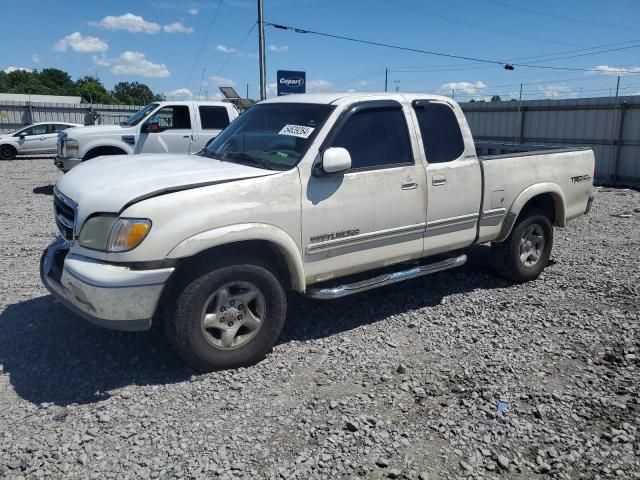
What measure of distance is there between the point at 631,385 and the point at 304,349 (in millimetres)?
2375

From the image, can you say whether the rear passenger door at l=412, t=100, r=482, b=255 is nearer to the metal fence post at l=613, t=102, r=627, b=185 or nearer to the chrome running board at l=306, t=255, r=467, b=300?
the chrome running board at l=306, t=255, r=467, b=300

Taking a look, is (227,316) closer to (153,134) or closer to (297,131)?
(297,131)

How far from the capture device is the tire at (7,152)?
71.0 ft

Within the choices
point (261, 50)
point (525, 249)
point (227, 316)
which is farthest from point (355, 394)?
point (261, 50)

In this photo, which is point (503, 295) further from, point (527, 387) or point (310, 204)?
point (310, 204)

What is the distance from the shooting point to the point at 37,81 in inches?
3932

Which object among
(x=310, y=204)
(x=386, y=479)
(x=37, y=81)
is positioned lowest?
(x=386, y=479)

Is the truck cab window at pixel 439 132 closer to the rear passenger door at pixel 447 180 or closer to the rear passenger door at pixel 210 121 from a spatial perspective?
the rear passenger door at pixel 447 180

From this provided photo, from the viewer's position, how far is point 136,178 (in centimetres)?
387

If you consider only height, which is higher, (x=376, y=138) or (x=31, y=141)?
(x=376, y=138)

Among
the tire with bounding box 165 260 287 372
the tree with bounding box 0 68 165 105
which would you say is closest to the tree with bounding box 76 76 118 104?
the tree with bounding box 0 68 165 105

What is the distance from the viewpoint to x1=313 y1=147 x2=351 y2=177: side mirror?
4078 mm

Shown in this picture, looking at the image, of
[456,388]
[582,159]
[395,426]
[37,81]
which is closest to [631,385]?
[456,388]

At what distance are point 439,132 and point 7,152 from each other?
841 inches
